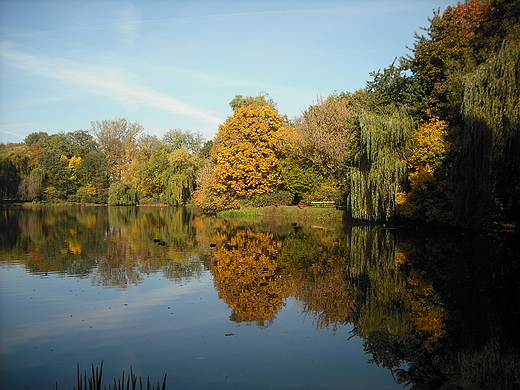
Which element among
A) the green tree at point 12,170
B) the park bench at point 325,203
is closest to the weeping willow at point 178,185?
the green tree at point 12,170

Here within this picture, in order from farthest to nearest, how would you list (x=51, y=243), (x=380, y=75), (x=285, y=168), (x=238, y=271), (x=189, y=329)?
(x=285, y=168) < (x=380, y=75) < (x=51, y=243) < (x=238, y=271) < (x=189, y=329)

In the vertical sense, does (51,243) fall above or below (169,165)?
below

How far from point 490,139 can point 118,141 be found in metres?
66.6

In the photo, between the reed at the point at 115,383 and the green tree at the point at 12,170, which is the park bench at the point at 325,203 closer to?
the reed at the point at 115,383

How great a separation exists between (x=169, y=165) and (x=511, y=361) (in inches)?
2190

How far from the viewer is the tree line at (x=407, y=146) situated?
682 inches

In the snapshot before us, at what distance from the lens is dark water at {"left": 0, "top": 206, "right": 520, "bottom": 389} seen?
6.55 m

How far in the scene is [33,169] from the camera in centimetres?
6247

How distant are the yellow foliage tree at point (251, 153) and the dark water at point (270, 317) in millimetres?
23391

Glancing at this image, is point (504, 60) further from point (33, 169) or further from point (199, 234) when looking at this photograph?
point (33, 169)

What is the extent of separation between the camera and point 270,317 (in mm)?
9336

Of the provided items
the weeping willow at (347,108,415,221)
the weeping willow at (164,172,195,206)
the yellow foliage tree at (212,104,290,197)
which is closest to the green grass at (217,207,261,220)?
the yellow foliage tree at (212,104,290,197)

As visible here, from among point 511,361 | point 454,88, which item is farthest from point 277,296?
point 454,88

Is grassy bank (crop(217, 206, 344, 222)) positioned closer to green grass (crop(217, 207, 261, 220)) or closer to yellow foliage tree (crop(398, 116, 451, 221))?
green grass (crop(217, 207, 261, 220))
